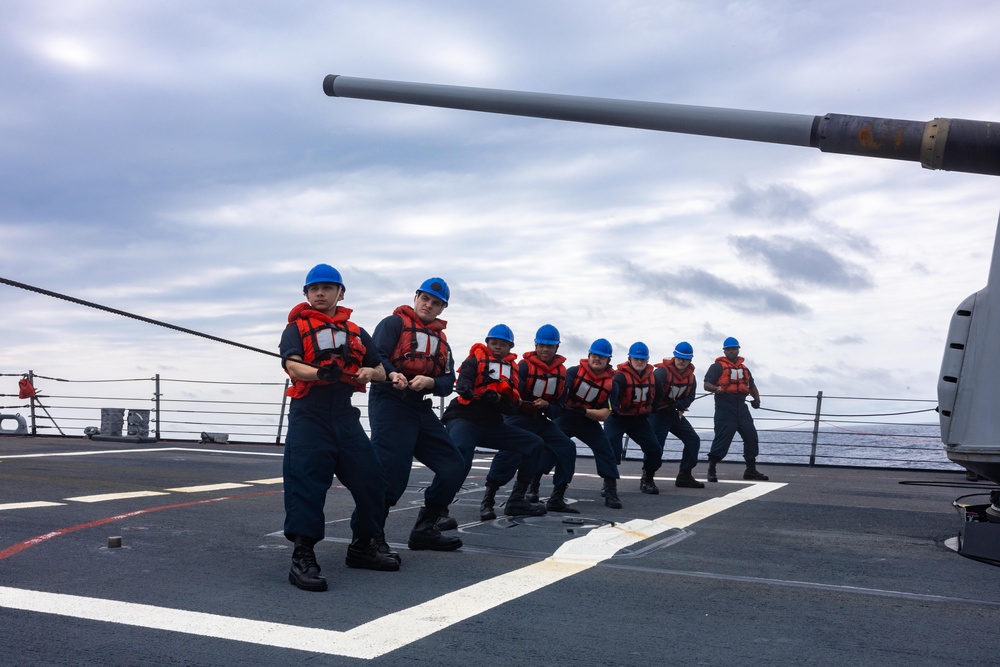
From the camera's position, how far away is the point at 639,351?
12.7m

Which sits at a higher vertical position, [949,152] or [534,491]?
[949,152]

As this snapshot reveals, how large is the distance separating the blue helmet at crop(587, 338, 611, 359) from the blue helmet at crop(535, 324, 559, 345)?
2.89 ft

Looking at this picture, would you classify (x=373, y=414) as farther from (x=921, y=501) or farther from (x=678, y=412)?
(x=921, y=501)

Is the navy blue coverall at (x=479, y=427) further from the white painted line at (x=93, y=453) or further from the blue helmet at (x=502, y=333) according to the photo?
the white painted line at (x=93, y=453)

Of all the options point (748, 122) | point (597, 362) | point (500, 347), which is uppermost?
point (748, 122)

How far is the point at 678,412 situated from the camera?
548 inches

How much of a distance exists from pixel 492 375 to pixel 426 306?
5.84ft

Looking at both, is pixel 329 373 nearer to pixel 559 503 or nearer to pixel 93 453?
pixel 559 503

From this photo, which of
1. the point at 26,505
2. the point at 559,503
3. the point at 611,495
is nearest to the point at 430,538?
the point at 559,503

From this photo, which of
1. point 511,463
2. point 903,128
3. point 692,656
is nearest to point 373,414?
point 511,463

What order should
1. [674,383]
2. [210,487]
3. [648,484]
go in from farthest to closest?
[674,383]
[648,484]
[210,487]

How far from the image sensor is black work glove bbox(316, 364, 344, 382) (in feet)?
19.9

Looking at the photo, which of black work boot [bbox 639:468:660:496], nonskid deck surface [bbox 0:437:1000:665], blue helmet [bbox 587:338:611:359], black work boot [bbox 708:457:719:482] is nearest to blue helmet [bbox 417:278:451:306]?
nonskid deck surface [bbox 0:437:1000:665]

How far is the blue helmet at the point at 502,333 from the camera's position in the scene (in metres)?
9.49
